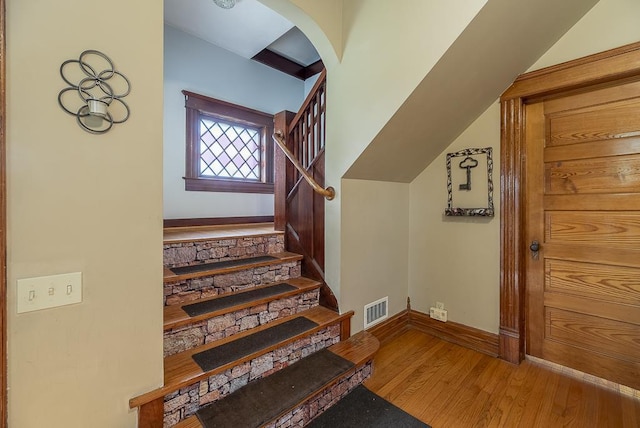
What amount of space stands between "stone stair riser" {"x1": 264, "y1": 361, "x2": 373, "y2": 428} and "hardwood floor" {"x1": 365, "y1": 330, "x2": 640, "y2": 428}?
102 millimetres

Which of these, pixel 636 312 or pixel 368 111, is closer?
pixel 636 312

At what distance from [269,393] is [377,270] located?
4.29 feet

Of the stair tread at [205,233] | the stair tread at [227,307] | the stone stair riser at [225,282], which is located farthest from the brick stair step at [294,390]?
the stair tread at [205,233]

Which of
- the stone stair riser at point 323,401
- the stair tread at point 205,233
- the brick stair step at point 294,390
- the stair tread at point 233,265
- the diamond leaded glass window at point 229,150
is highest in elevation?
the diamond leaded glass window at point 229,150

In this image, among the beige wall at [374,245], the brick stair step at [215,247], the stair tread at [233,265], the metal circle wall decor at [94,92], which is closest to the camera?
the metal circle wall decor at [94,92]

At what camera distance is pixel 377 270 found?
7.82 ft

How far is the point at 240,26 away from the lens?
2.90m

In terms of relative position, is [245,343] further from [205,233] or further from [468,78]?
[468,78]

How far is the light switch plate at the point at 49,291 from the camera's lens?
36.9 inches

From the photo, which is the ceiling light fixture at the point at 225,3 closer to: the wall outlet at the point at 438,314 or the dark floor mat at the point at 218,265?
the dark floor mat at the point at 218,265

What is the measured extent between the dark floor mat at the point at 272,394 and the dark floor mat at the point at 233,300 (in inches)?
18.8

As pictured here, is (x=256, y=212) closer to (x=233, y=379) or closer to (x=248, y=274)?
(x=248, y=274)

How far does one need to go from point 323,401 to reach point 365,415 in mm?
257

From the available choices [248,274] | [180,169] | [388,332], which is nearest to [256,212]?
[180,169]
